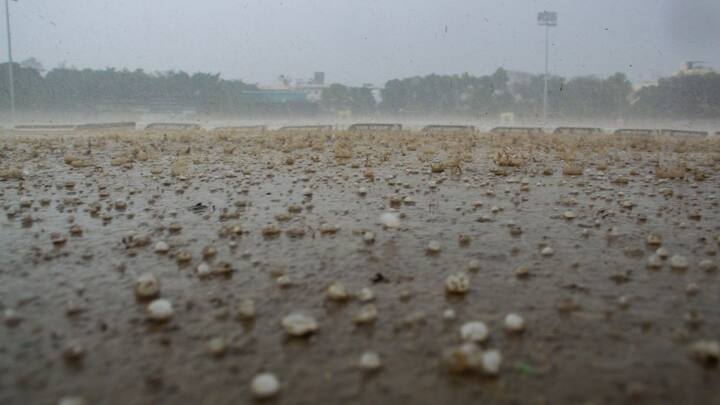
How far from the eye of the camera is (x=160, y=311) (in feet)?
6.59

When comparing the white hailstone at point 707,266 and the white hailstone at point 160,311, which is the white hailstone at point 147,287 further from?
the white hailstone at point 707,266

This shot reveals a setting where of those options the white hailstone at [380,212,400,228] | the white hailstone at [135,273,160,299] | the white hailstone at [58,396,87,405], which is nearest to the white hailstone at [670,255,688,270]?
the white hailstone at [380,212,400,228]

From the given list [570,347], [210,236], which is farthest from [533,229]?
[210,236]

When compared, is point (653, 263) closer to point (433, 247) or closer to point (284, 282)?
point (433, 247)

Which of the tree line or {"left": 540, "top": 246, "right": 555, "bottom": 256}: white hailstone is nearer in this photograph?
{"left": 540, "top": 246, "right": 555, "bottom": 256}: white hailstone

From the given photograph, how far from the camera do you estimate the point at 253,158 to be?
8547 millimetres

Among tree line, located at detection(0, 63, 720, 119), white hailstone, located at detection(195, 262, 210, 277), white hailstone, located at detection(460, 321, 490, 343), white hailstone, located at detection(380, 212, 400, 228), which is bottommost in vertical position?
white hailstone, located at detection(460, 321, 490, 343)

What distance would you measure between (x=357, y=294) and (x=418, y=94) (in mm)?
40327

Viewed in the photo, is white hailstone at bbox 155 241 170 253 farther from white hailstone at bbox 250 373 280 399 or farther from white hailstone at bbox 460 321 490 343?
white hailstone at bbox 460 321 490 343

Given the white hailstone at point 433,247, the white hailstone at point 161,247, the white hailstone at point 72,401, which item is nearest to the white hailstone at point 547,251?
the white hailstone at point 433,247

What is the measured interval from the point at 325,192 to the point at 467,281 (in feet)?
9.60

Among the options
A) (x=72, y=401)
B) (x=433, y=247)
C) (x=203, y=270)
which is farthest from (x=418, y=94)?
(x=72, y=401)

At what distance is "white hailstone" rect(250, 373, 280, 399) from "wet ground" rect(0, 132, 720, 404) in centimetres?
3

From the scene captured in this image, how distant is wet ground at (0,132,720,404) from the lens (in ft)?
5.08
